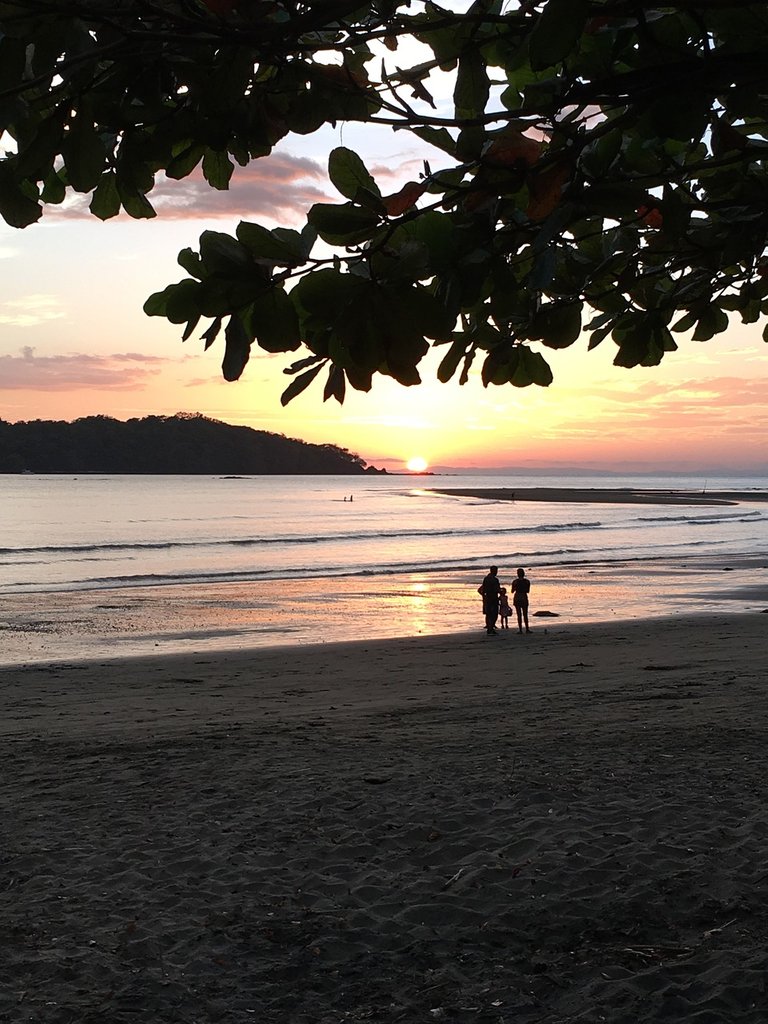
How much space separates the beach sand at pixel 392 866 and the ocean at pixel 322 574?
996 centimetres

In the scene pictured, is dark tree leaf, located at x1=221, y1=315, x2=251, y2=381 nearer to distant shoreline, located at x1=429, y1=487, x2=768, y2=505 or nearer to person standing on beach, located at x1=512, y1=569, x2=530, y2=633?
person standing on beach, located at x1=512, y1=569, x2=530, y2=633

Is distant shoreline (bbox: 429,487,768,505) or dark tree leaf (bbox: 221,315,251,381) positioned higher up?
dark tree leaf (bbox: 221,315,251,381)

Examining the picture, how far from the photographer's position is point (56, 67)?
5.97 feet

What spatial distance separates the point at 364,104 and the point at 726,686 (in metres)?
9.36

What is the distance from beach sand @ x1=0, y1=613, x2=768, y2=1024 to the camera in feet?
12.0

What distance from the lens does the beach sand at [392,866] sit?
3.67m

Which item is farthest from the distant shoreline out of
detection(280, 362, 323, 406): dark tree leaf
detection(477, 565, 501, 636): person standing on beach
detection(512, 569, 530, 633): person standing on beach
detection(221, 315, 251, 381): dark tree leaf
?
Result: detection(221, 315, 251, 381): dark tree leaf

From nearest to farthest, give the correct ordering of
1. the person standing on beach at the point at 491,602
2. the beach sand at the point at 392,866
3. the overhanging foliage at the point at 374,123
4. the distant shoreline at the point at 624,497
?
1. the overhanging foliage at the point at 374,123
2. the beach sand at the point at 392,866
3. the person standing on beach at the point at 491,602
4. the distant shoreline at the point at 624,497

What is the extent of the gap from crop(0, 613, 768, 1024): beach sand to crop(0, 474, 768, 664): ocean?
9965mm

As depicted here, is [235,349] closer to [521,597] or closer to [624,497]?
[521,597]

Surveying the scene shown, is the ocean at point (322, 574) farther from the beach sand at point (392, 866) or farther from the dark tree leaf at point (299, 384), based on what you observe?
the dark tree leaf at point (299, 384)

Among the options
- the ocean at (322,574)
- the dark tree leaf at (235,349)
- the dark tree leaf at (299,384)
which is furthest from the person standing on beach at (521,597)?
the dark tree leaf at (235,349)

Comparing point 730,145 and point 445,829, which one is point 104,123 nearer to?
point 730,145

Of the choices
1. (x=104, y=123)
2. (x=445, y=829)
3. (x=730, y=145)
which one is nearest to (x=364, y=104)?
(x=104, y=123)
